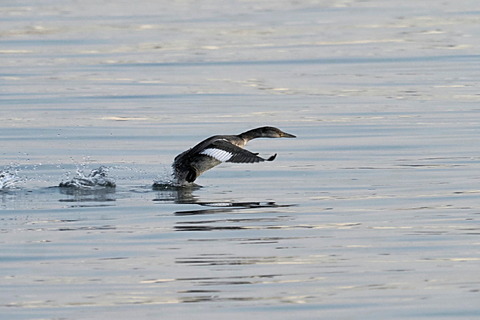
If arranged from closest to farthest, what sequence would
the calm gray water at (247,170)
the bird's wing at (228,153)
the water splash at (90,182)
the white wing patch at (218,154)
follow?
the calm gray water at (247,170), the water splash at (90,182), the bird's wing at (228,153), the white wing patch at (218,154)

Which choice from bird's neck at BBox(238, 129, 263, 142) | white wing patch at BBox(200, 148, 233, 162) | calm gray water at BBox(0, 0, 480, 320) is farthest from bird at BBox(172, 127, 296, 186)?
bird's neck at BBox(238, 129, 263, 142)

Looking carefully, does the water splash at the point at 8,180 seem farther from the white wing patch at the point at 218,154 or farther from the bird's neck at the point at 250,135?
the bird's neck at the point at 250,135

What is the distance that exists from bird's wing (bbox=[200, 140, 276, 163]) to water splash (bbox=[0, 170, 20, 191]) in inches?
63.2

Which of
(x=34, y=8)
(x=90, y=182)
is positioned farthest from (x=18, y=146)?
(x=34, y=8)

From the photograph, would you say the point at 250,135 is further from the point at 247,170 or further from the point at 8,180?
the point at 8,180

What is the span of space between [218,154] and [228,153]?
4.0 inches

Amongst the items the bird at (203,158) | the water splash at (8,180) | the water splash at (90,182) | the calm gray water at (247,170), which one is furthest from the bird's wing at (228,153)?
the water splash at (8,180)

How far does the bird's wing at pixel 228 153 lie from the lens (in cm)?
1122

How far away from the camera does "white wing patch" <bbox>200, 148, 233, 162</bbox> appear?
11359 mm

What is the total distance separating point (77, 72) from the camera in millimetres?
Result: 19016

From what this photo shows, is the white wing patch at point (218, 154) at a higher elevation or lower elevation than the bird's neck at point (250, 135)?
lower

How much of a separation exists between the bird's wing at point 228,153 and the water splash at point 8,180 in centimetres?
160

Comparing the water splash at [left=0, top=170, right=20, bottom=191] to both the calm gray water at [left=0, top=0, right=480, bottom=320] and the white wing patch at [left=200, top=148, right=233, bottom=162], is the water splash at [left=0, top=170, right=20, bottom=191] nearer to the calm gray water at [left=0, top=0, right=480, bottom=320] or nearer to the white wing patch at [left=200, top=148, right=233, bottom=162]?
the calm gray water at [left=0, top=0, right=480, bottom=320]

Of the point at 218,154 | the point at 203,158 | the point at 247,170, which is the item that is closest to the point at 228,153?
the point at 218,154
